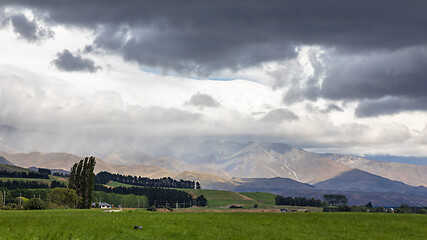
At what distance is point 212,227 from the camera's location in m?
57.8

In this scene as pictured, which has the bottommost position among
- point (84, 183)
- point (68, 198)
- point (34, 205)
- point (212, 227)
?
point (212, 227)

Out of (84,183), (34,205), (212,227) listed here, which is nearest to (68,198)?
(84,183)

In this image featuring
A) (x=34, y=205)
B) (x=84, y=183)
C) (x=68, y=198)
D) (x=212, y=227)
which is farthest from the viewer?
(x=84, y=183)

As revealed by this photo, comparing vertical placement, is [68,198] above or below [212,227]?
above

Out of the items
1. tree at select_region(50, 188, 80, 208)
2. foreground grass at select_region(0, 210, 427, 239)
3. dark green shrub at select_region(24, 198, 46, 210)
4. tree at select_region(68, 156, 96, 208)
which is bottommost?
foreground grass at select_region(0, 210, 427, 239)

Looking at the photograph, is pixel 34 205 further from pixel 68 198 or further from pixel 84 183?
pixel 84 183

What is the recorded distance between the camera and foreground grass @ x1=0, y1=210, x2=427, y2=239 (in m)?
46.2

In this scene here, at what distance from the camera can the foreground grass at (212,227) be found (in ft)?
152

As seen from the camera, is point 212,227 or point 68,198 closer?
point 212,227

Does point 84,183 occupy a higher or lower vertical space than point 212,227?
higher


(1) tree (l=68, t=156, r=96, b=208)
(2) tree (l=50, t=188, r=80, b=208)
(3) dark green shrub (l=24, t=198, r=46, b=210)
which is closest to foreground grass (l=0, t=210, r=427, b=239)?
(3) dark green shrub (l=24, t=198, r=46, b=210)

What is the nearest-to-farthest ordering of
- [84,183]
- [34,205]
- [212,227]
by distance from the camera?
[212,227]
[34,205]
[84,183]

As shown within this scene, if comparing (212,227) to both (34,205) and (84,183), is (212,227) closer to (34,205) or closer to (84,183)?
(34,205)

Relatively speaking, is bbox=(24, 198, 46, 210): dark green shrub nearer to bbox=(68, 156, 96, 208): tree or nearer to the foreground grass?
bbox=(68, 156, 96, 208): tree
